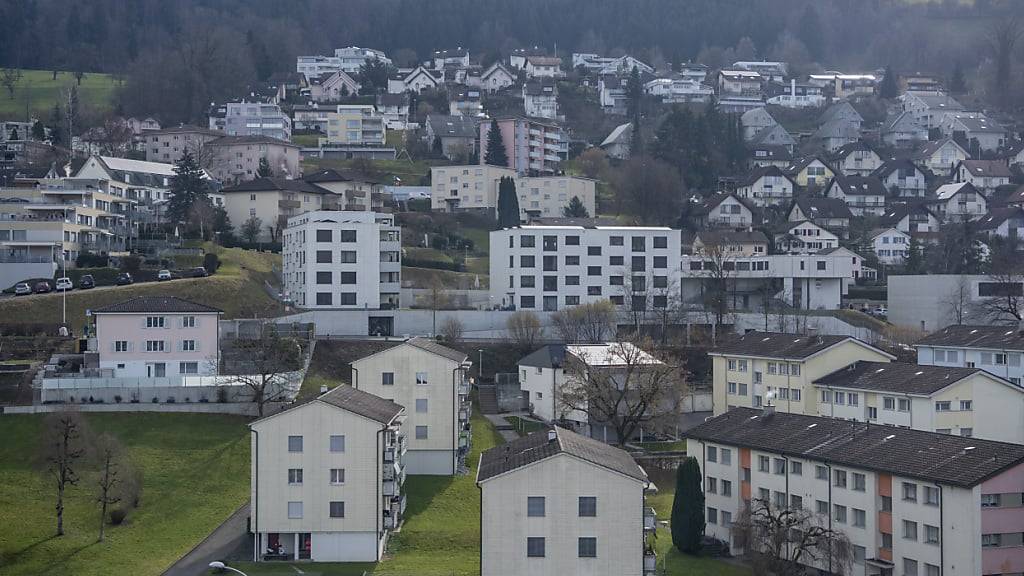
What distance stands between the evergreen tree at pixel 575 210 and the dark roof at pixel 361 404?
46.6 meters

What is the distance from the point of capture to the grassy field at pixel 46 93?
117 m

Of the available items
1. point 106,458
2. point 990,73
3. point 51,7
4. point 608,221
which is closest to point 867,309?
point 608,221

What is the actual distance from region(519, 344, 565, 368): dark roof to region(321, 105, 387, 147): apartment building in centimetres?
5271

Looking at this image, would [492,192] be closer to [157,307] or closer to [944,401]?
[157,307]

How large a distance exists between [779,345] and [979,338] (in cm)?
797

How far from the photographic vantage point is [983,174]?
100312 mm

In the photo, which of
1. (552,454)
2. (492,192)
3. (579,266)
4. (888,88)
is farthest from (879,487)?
(888,88)

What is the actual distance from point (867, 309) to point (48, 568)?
49747 mm

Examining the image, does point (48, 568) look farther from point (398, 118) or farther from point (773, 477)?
point (398, 118)

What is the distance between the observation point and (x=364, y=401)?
37719 mm

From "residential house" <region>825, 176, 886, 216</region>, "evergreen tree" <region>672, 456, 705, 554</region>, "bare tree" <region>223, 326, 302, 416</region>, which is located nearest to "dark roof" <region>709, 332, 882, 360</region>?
"evergreen tree" <region>672, 456, 705, 554</region>

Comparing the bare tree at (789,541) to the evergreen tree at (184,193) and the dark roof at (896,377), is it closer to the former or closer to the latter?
the dark roof at (896,377)

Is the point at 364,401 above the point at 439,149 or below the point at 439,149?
below

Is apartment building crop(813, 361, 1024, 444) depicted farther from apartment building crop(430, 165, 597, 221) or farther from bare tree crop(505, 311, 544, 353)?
apartment building crop(430, 165, 597, 221)
